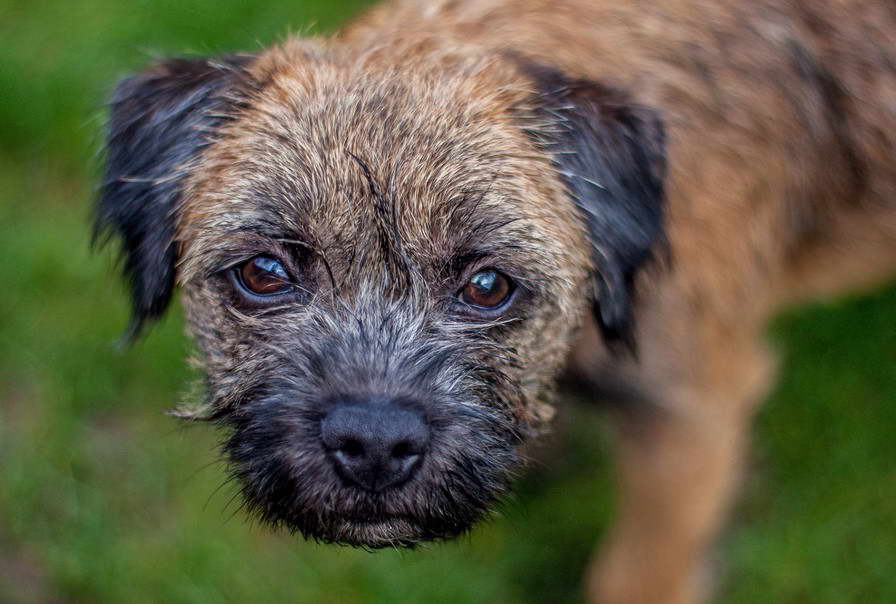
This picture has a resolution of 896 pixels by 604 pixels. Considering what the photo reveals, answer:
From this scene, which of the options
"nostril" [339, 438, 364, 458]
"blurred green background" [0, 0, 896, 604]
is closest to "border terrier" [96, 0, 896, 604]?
"nostril" [339, 438, 364, 458]

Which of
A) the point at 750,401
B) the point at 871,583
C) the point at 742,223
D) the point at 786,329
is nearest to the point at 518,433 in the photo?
the point at 742,223

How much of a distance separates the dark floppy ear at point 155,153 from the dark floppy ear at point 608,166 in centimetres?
81

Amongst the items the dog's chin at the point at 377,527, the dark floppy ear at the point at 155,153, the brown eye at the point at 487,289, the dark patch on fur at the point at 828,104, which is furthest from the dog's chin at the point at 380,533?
the dark patch on fur at the point at 828,104

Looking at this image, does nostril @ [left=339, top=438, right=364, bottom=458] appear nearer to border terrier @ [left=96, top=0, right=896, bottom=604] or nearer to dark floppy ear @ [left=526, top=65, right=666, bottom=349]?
border terrier @ [left=96, top=0, right=896, bottom=604]

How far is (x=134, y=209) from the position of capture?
2.58 m

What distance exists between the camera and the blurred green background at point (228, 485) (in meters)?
3.59

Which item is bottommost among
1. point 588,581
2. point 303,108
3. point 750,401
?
point 588,581

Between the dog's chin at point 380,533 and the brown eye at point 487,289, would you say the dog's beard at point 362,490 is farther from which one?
the brown eye at point 487,289

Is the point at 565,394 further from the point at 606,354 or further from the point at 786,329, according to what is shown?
the point at 786,329

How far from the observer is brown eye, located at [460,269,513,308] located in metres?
2.37

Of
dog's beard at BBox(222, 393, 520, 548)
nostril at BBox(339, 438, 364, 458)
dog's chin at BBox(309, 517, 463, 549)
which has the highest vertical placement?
nostril at BBox(339, 438, 364, 458)

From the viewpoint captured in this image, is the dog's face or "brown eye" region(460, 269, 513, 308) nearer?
the dog's face

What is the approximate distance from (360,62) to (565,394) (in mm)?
1221

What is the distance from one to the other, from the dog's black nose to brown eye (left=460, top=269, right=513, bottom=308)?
35 centimetres
